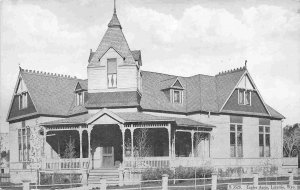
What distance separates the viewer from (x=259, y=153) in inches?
1560

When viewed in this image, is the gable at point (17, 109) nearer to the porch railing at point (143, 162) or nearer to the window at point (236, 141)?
the porch railing at point (143, 162)

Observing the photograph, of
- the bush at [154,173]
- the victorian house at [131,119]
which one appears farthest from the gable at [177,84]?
the bush at [154,173]

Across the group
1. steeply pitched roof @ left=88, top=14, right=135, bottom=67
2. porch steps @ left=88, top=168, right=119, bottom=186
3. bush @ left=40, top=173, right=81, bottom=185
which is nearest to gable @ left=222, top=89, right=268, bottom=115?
steeply pitched roof @ left=88, top=14, right=135, bottom=67

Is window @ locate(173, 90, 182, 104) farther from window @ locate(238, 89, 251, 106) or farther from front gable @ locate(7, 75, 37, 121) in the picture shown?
front gable @ locate(7, 75, 37, 121)

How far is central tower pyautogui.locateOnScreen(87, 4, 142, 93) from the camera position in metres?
35.1

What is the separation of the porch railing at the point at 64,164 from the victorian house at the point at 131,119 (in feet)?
0.19

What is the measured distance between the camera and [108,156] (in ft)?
114

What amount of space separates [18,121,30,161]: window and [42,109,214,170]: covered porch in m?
2.77

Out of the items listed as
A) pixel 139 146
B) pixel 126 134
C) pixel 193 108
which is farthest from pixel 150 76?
pixel 139 146

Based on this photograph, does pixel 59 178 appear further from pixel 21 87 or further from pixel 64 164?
pixel 21 87

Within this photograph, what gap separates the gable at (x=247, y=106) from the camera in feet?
125

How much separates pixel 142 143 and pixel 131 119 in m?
1.73

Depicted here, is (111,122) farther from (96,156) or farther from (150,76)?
(150,76)

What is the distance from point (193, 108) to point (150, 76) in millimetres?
4441
